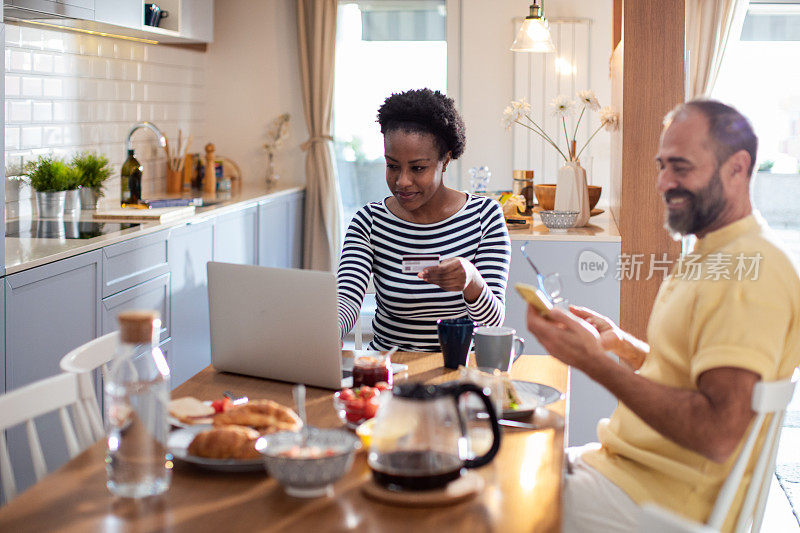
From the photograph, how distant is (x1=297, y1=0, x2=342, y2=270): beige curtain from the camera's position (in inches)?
217

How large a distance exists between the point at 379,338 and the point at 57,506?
136 centimetres

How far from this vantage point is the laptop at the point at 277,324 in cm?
172

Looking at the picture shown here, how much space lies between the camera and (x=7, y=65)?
355cm

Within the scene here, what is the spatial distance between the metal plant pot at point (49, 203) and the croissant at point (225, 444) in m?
2.45

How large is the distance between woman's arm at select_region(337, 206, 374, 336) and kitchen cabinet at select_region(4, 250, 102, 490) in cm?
96

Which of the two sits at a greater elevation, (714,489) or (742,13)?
(742,13)

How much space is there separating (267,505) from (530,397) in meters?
0.65

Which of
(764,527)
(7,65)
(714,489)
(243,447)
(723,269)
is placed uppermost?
(7,65)

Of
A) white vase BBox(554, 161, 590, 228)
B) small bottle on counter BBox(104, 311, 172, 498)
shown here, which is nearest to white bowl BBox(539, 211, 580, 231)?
white vase BBox(554, 161, 590, 228)

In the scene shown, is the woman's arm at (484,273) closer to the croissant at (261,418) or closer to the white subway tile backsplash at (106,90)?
the croissant at (261,418)

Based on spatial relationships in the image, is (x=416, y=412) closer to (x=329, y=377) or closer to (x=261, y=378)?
(x=329, y=377)

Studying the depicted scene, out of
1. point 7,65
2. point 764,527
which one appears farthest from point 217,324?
point 7,65

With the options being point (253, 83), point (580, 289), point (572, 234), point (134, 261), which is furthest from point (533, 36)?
point (253, 83)

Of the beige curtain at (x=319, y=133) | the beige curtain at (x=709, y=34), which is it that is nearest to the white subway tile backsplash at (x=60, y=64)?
the beige curtain at (x=319, y=133)
